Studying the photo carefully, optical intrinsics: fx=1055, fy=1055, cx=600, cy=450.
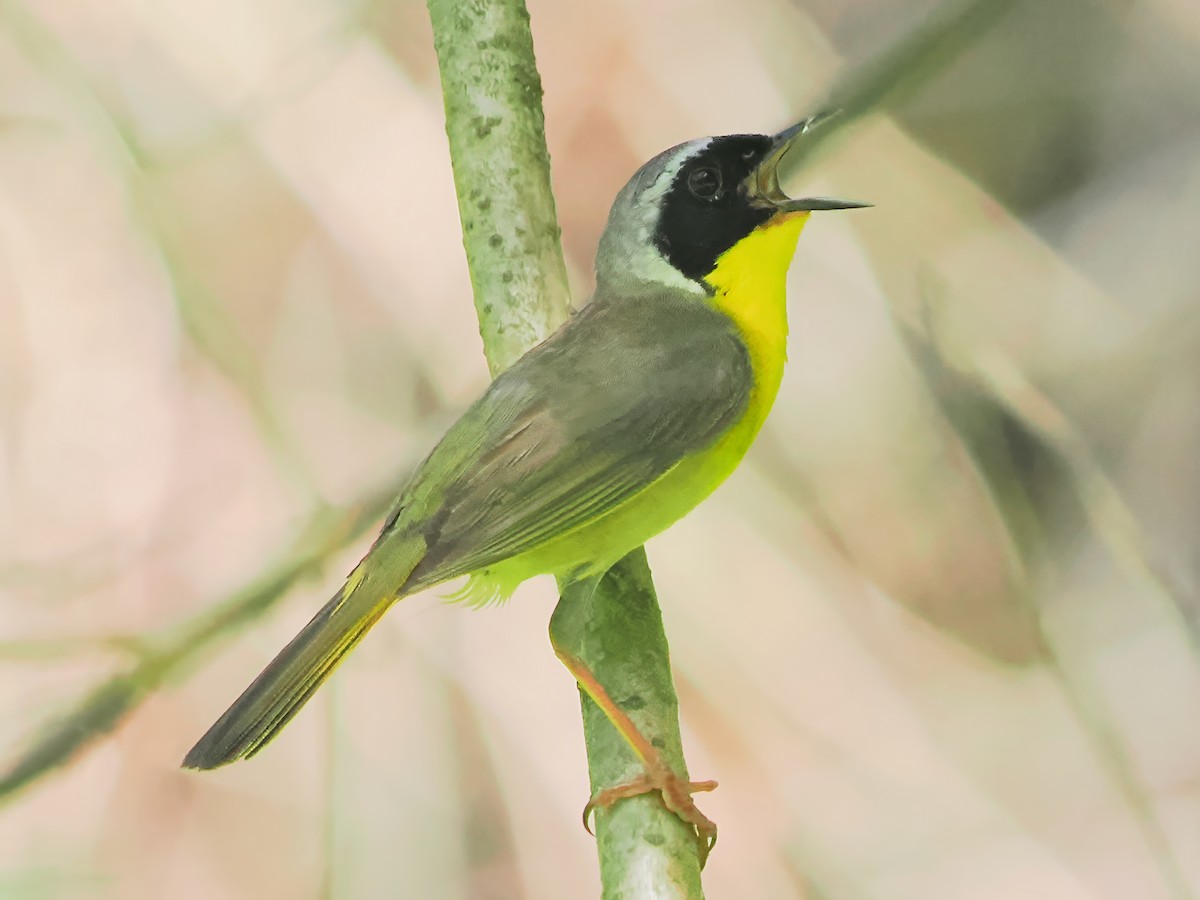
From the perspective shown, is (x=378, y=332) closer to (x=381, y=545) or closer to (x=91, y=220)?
(x=91, y=220)

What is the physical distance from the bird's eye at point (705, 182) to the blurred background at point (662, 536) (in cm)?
67

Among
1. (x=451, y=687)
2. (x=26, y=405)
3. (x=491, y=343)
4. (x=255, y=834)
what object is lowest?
(x=255, y=834)

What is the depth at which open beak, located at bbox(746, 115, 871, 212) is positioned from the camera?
5.22 ft

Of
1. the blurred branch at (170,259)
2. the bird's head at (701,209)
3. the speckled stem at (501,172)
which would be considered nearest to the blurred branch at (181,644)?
the blurred branch at (170,259)

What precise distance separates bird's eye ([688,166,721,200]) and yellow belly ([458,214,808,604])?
10 cm

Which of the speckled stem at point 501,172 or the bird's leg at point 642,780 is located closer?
the bird's leg at point 642,780

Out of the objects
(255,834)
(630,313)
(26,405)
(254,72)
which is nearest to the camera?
(630,313)

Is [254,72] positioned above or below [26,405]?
above

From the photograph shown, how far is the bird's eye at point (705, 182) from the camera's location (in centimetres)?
163

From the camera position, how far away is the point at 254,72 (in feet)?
8.09

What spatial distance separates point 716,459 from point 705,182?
0.44 meters

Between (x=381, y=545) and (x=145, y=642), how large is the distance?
940mm

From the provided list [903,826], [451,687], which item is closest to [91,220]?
[451,687]

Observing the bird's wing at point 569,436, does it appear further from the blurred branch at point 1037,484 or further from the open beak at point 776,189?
the blurred branch at point 1037,484
